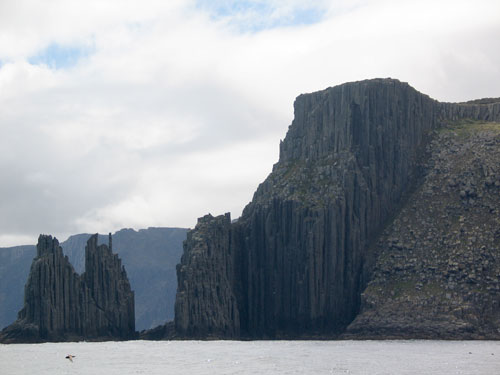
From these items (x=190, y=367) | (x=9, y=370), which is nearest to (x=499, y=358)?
(x=190, y=367)

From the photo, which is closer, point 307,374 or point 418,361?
point 307,374

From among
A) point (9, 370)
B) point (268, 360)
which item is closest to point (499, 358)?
point (268, 360)

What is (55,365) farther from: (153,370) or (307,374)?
(307,374)

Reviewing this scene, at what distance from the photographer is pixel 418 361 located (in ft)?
615

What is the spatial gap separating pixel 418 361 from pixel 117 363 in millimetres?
51436

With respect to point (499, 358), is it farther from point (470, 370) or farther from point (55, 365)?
point (55, 365)

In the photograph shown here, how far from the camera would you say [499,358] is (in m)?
190

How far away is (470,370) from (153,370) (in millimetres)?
49396

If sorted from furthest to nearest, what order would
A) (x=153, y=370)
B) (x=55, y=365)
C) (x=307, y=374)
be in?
(x=55, y=365), (x=153, y=370), (x=307, y=374)

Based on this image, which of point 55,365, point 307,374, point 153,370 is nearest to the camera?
point 307,374

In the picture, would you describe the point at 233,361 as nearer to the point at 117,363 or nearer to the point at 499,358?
the point at 117,363

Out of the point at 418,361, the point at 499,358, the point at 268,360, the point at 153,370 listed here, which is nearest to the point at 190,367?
the point at 153,370

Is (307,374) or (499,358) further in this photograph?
(499,358)

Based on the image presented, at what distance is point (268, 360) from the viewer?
197 meters
